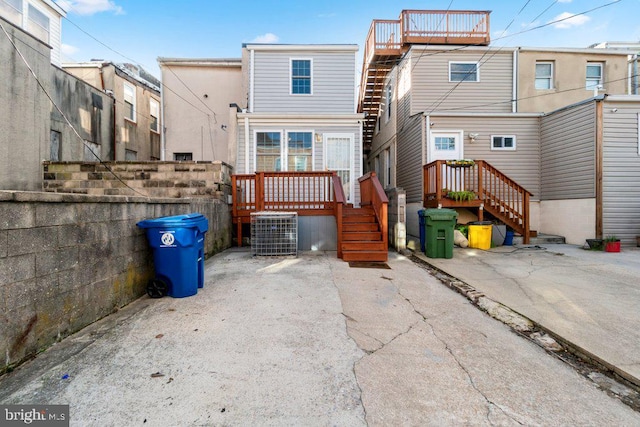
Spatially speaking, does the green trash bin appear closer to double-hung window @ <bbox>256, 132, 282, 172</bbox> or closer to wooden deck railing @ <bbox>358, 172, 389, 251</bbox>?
wooden deck railing @ <bbox>358, 172, 389, 251</bbox>

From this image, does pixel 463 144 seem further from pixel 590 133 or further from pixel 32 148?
pixel 32 148

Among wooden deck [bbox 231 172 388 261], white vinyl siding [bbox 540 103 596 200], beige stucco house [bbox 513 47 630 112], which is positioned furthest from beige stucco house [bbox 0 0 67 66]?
beige stucco house [bbox 513 47 630 112]

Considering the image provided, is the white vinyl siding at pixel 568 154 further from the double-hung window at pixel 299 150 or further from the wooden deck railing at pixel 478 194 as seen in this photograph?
the double-hung window at pixel 299 150

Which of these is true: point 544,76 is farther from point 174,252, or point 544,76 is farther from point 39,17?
point 39,17

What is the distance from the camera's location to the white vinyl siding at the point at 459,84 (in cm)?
1090

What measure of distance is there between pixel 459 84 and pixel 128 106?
13126 millimetres

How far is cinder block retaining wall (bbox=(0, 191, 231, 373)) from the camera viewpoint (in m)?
2.11

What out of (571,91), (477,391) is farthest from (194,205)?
(571,91)

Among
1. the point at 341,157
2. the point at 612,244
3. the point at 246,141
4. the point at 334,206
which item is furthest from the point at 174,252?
the point at 612,244

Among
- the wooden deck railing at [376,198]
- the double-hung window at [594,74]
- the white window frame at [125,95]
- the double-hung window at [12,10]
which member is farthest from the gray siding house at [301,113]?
the double-hung window at [594,74]

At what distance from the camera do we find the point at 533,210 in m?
9.67

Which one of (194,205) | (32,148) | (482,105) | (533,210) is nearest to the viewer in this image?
(194,205)

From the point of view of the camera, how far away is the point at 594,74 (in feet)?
38.4

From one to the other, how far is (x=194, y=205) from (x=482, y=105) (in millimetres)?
10628
